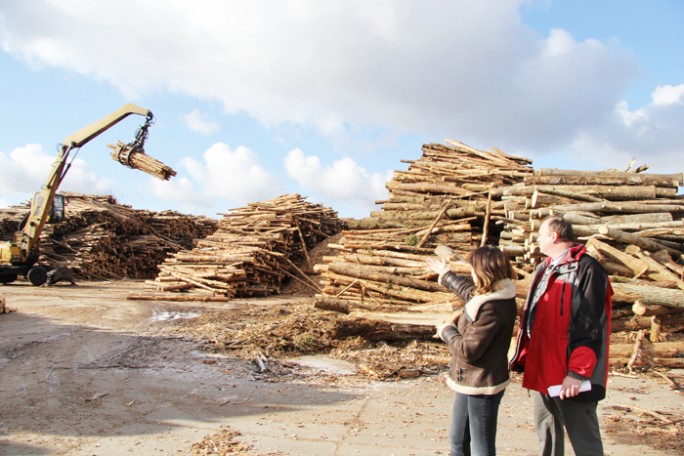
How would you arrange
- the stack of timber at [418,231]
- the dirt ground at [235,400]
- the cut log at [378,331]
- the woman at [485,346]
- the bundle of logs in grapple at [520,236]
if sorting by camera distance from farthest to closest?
1. the stack of timber at [418,231]
2. the cut log at [378,331]
3. the bundle of logs in grapple at [520,236]
4. the dirt ground at [235,400]
5. the woman at [485,346]

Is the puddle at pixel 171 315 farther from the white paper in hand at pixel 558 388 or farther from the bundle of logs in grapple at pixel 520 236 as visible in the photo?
the white paper in hand at pixel 558 388

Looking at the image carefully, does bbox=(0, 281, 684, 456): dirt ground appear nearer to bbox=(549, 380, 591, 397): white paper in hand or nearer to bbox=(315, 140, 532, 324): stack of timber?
bbox=(315, 140, 532, 324): stack of timber

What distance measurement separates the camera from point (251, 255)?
1659 cm

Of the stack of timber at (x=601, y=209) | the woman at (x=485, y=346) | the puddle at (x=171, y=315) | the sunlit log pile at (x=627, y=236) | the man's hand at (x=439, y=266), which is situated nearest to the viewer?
the woman at (x=485, y=346)

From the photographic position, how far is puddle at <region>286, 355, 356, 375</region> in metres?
7.57

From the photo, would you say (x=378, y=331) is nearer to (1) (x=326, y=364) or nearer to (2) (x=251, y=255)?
(1) (x=326, y=364)

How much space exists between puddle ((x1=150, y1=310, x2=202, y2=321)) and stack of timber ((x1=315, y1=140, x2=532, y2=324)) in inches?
124

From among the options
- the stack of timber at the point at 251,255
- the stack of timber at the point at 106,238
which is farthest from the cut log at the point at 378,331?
the stack of timber at the point at 106,238

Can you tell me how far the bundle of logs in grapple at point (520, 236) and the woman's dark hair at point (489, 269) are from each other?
5.23m

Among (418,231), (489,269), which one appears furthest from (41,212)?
(489,269)

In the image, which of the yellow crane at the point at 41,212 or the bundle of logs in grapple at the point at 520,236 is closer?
the bundle of logs in grapple at the point at 520,236

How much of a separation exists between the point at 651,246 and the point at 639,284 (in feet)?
4.81

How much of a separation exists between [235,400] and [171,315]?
6.74 m

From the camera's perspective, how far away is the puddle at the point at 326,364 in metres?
7.57
